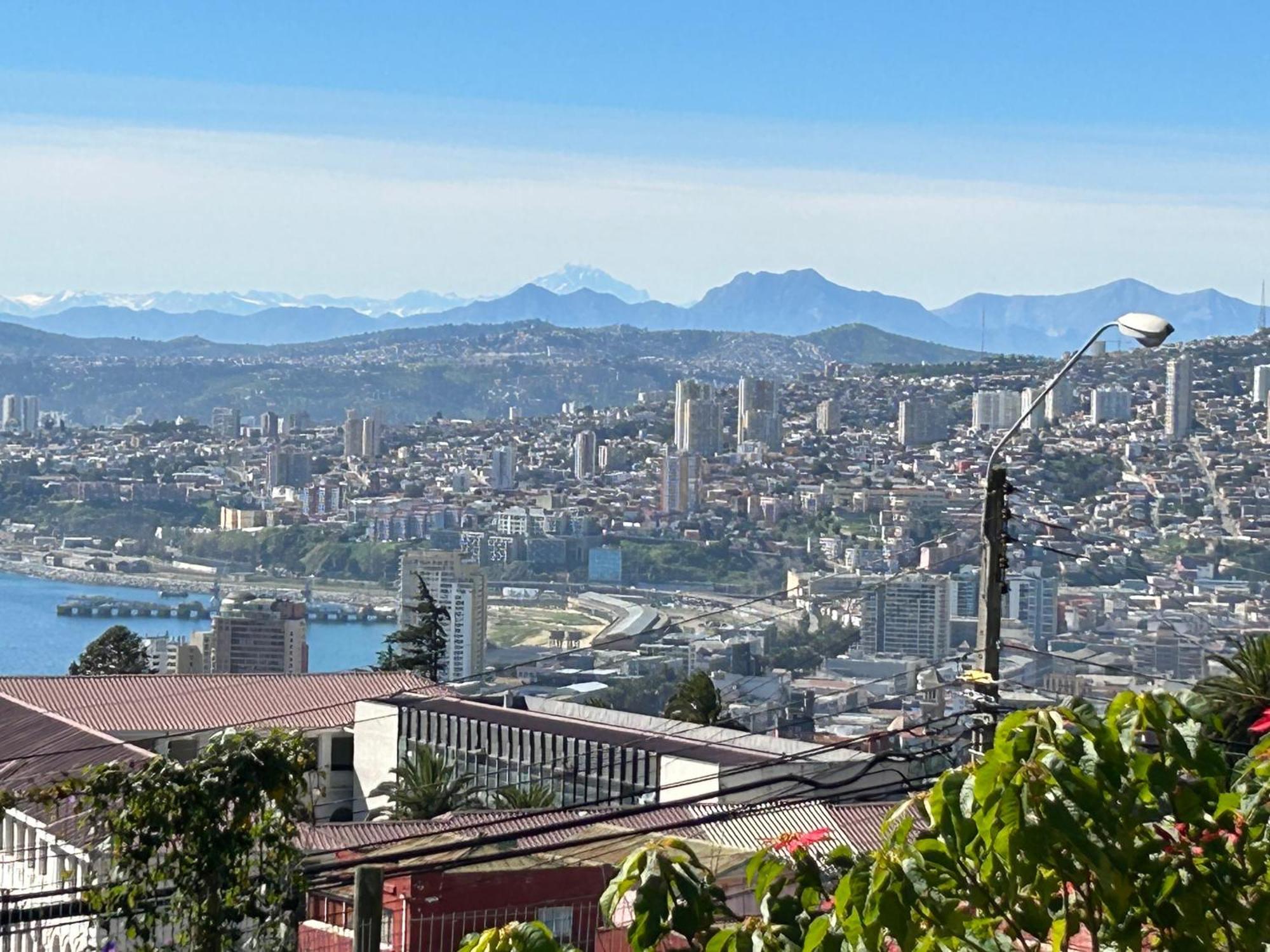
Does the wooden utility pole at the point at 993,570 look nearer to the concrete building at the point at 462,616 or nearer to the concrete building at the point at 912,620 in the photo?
the concrete building at the point at 912,620

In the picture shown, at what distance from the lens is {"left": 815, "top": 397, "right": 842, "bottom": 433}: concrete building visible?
104m

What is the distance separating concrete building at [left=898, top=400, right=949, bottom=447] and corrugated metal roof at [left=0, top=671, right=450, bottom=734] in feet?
238

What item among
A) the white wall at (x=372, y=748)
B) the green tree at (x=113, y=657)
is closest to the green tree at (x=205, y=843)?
the white wall at (x=372, y=748)

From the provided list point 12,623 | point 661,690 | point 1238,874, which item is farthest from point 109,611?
point 1238,874

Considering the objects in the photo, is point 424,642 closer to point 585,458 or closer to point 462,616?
point 462,616

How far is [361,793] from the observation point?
17.8m

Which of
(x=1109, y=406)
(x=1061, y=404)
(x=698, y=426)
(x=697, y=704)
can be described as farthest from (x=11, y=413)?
(x=697, y=704)

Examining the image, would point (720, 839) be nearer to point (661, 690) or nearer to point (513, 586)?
point (661, 690)

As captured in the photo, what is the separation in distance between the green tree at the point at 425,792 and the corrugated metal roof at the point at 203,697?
8.64ft

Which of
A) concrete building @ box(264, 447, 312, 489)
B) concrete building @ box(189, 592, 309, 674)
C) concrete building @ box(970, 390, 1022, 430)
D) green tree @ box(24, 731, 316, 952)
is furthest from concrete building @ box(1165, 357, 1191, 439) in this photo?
green tree @ box(24, 731, 316, 952)

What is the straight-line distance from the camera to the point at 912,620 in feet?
98.3

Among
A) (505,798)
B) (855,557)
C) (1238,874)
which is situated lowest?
(855,557)

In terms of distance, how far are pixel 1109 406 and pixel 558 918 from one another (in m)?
75.8

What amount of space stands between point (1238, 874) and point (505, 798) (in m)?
11.3
